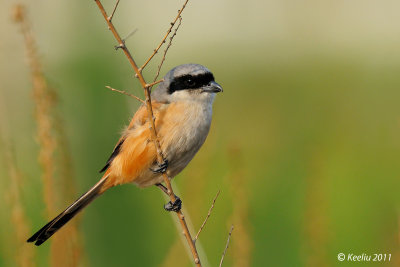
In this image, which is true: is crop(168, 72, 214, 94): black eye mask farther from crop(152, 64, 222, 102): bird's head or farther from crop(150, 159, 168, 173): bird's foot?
crop(150, 159, 168, 173): bird's foot

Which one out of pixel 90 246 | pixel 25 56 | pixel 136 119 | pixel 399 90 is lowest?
pixel 399 90

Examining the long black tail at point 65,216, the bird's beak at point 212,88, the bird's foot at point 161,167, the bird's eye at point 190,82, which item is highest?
the bird's eye at point 190,82

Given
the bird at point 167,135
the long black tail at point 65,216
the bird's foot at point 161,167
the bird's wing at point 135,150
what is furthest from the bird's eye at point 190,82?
the long black tail at point 65,216

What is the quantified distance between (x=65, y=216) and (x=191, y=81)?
36.2 inches

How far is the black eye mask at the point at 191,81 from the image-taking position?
9.58 ft

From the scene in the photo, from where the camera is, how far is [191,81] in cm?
293

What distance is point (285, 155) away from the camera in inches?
215

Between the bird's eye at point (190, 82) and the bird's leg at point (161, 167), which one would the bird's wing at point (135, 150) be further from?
the bird's eye at point (190, 82)

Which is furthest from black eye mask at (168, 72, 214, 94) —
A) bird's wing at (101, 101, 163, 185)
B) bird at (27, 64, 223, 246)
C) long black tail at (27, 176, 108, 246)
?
long black tail at (27, 176, 108, 246)

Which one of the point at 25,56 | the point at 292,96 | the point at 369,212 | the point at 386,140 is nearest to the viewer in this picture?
the point at 25,56

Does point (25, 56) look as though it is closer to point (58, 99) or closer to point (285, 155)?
point (58, 99)

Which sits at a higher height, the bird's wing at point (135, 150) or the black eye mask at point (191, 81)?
the black eye mask at point (191, 81)

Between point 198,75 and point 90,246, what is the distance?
187 centimetres

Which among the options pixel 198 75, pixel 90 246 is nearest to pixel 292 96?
pixel 90 246
